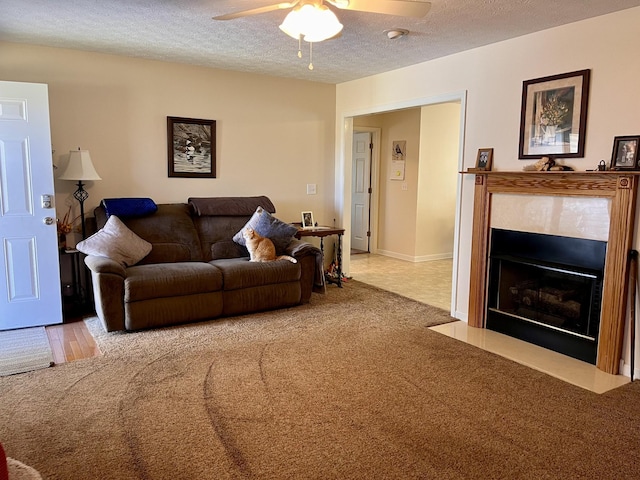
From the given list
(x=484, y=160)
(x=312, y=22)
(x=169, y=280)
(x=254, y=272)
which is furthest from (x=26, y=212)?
(x=484, y=160)

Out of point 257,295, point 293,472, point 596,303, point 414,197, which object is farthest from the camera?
point 414,197

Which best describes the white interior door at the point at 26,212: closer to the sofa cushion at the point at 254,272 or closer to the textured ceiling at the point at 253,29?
the textured ceiling at the point at 253,29

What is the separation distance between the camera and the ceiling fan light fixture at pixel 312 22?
243 cm

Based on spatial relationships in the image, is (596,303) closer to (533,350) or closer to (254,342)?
(533,350)

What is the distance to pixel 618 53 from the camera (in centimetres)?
307

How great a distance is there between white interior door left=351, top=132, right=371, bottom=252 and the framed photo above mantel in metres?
4.14

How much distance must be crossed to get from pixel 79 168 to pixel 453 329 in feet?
11.8

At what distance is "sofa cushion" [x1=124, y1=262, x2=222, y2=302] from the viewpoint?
3740mm

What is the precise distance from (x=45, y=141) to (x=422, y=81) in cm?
343

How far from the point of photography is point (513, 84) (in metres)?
3.73

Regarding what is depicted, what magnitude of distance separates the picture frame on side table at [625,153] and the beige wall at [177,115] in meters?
3.45

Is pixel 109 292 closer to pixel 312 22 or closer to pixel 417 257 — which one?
pixel 312 22

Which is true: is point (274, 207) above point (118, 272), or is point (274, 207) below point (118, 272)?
above

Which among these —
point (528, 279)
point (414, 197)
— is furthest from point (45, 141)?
point (414, 197)
